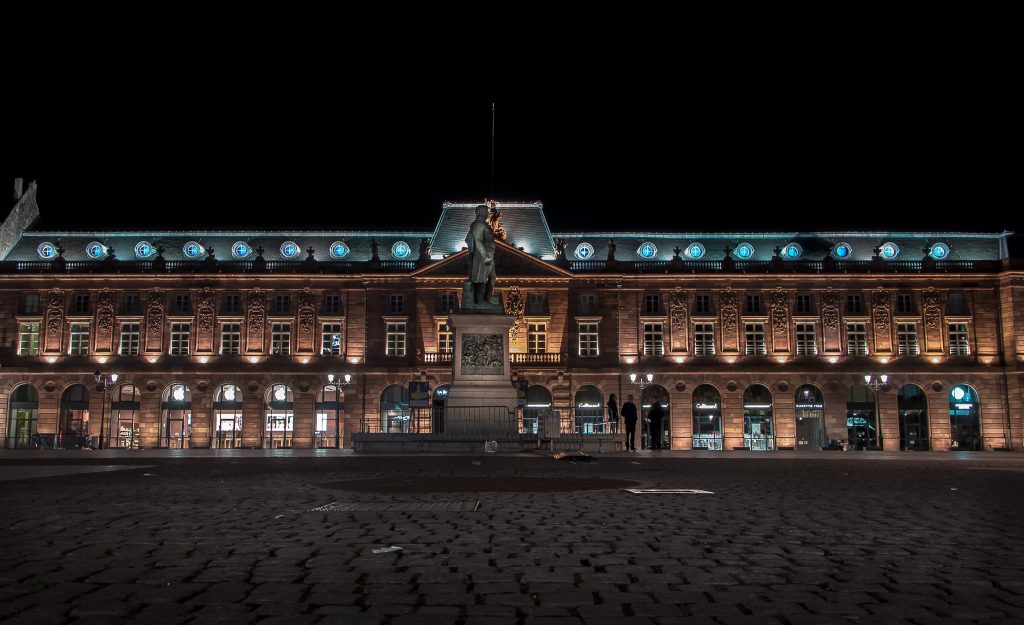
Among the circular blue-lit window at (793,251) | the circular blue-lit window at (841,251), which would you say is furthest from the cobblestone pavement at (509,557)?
the circular blue-lit window at (841,251)

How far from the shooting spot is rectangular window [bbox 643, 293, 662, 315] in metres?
59.6

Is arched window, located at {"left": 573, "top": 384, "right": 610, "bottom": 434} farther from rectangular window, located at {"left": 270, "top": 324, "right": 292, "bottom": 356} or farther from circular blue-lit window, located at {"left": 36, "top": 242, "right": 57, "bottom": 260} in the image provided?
circular blue-lit window, located at {"left": 36, "top": 242, "right": 57, "bottom": 260}

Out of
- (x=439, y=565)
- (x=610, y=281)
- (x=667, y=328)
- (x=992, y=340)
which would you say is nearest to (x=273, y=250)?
(x=610, y=281)

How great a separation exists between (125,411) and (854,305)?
156ft

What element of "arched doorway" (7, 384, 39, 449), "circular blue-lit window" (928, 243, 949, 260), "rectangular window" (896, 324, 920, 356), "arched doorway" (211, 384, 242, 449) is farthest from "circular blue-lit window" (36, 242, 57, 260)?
"circular blue-lit window" (928, 243, 949, 260)

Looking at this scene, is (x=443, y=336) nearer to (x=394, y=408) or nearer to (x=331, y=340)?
(x=394, y=408)

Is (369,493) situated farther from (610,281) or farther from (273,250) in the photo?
(273,250)

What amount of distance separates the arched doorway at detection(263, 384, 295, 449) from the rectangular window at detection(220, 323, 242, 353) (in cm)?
379

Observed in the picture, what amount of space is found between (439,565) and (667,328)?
179ft

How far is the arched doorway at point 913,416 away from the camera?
57344mm

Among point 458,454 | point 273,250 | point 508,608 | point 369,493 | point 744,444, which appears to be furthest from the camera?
point 273,250

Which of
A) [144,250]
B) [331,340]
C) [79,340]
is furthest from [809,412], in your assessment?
[79,340]

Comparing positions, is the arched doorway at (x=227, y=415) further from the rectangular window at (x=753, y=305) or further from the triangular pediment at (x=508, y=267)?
the rectangular window at (x=753, y=305)

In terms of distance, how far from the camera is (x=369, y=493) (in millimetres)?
11648
